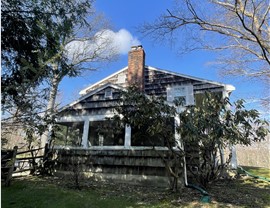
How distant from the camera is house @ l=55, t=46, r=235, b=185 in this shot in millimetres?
8148

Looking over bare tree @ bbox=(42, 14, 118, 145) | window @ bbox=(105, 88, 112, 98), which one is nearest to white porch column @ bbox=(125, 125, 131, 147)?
window @ bbox=(105, 88, 112, 98)

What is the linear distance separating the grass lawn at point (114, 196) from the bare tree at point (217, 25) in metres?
4.43

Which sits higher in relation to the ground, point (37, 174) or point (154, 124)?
point (154, 124)

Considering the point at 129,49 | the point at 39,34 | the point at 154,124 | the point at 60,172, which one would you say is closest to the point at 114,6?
the point at 129,49

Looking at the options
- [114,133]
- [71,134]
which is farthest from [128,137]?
[71,134]

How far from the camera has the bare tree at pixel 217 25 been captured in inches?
279

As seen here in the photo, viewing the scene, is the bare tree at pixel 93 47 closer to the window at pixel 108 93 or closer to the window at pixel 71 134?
the window at pixel 71 134

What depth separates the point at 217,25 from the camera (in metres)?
7.59

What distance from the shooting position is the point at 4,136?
3639 mm

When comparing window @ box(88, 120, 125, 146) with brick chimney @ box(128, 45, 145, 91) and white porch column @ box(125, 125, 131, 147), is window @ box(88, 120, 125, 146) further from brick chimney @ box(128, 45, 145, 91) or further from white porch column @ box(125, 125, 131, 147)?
brick chimney @ box(128, 45, 145, 91)

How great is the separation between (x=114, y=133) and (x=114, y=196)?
10.6ft

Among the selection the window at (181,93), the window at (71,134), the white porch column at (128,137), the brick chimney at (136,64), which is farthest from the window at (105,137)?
the window at (181,93)

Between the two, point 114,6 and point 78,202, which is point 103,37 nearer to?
point 114,6

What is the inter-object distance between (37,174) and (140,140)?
14.2 feet
